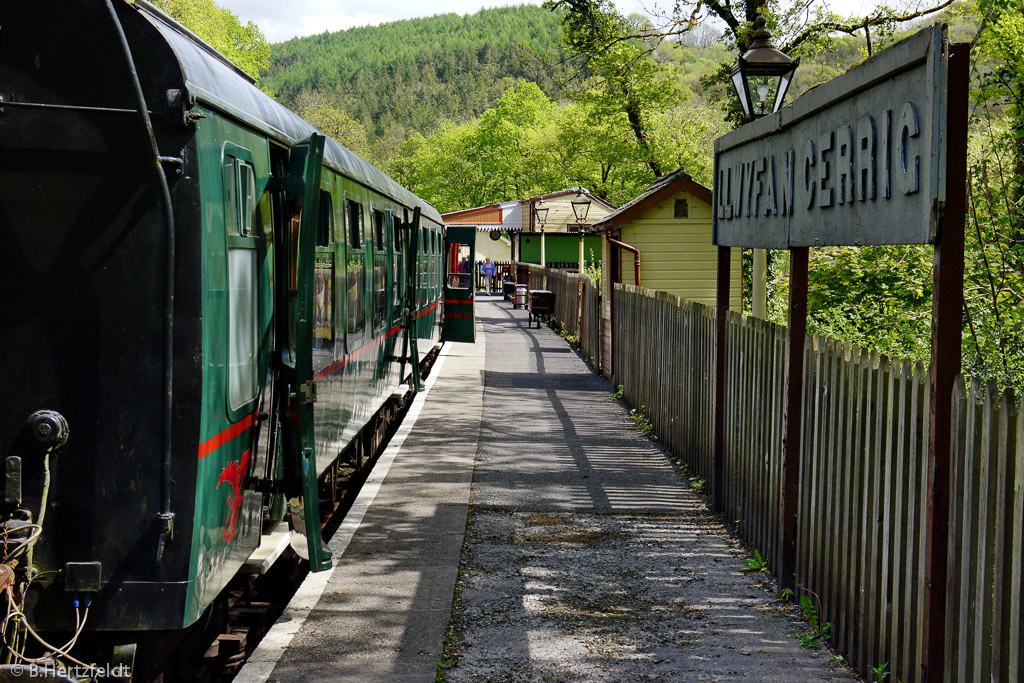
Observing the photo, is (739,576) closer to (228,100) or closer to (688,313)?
(688,313)

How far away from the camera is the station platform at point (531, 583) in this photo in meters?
5.18

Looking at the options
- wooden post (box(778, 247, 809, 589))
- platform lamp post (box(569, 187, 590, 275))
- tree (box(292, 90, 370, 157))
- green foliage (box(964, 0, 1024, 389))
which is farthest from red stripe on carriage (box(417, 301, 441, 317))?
tree (box(292, 90, 370, 157))

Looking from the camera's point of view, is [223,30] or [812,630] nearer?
[812,630]

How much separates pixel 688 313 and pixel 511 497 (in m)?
2.64

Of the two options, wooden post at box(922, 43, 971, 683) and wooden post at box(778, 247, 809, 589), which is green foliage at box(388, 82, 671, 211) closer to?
wooden post at box(778, 247, 809, 589)

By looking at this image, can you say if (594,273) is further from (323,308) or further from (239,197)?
(239,197)

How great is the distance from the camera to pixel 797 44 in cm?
2055

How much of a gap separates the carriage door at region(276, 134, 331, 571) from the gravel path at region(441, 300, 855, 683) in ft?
3.42

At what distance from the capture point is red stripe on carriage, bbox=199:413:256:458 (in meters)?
3.96

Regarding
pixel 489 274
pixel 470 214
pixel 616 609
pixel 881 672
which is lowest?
pixel 616 609

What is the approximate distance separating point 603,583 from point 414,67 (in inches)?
6615

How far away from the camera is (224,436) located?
167 inches

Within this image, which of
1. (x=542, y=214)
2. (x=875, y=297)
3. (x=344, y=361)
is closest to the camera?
(x=344, y=361)

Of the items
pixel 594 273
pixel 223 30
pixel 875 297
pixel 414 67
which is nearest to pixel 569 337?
pixel 594 273
